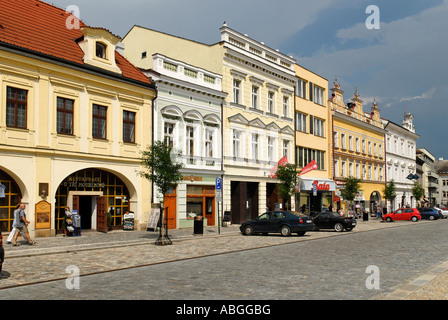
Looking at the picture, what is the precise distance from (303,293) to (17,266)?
28.4ft

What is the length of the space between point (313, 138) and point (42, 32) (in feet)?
94.2

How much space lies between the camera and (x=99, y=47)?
26.2 metres

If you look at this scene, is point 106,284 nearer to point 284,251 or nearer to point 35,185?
point 284,251

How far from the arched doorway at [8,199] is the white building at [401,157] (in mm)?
53167

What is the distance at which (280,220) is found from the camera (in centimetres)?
2481

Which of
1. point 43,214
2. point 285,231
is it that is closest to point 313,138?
point 285,231

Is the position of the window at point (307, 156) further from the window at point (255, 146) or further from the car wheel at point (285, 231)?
the car wheel at point (285, 231)

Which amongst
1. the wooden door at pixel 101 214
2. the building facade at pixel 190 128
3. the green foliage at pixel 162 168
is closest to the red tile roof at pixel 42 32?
the building facade at pixel 190 128

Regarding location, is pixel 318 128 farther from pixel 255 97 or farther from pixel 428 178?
pixel 428 178

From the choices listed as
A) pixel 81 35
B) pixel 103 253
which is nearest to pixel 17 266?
pixel 103 253

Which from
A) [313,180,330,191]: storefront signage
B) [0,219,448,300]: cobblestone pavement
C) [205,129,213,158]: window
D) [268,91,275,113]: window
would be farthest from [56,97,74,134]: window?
[313,180,330,191]: storefront signage

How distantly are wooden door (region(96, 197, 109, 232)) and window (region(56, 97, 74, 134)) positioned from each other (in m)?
4.06

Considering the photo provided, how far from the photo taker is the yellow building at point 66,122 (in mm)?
21328

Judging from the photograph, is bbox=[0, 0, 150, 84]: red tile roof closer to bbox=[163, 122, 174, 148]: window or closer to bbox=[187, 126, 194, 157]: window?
bbox=[163, 122, 174, 148]: window
